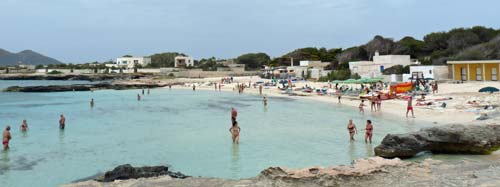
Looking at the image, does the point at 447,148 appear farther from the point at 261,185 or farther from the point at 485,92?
the point at 485,92

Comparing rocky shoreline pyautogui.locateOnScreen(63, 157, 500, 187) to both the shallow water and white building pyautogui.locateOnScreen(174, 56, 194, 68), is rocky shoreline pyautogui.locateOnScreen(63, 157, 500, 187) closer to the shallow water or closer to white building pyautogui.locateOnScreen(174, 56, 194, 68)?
the shallow water

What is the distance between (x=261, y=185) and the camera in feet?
23.5

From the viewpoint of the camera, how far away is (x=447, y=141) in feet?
40.8

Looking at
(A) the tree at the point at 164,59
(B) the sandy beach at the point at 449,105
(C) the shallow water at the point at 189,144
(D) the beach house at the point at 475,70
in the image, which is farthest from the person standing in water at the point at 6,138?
(A) the tree at the point at 164,59

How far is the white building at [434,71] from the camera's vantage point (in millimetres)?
40134

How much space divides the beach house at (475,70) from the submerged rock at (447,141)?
2626cm

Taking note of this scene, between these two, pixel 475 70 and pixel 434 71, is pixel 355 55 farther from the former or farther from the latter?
pixel 475 70

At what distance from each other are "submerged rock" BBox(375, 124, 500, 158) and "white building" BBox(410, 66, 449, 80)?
2949cm

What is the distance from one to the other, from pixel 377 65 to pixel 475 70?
1242cm

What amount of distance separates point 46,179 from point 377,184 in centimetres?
924

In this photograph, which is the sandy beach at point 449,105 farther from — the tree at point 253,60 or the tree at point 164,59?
the tree at point 164,59

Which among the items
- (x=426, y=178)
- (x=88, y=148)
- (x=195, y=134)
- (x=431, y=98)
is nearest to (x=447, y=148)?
(x=426, y=178)

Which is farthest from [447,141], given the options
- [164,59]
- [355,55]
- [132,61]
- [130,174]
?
[132,61]

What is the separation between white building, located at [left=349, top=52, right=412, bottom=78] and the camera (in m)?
47.8
